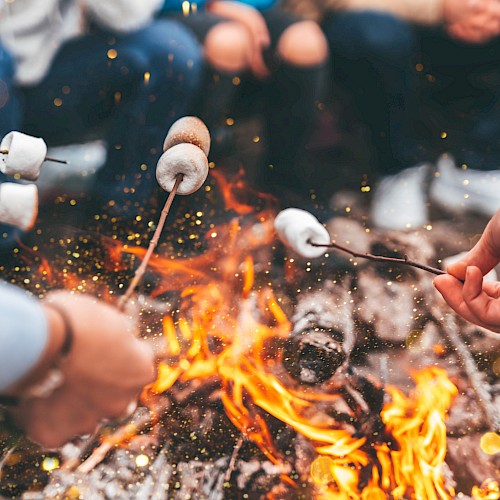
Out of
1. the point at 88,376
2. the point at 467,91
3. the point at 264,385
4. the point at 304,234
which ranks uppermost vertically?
the point at 88,376

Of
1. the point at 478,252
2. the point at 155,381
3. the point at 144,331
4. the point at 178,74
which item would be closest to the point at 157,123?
the point at 178,74

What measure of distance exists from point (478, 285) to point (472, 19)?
35.2 inches

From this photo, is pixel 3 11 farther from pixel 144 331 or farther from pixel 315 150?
pixel 315 150

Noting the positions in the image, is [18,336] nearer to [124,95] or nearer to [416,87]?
[124,95]

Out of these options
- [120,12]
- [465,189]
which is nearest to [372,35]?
[465,189]

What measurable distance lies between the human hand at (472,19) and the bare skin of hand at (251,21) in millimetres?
434

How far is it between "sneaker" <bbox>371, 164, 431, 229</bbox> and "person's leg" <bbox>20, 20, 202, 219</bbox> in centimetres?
49

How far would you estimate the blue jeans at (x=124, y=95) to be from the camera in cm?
137

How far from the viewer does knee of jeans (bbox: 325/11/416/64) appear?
4.98 feet

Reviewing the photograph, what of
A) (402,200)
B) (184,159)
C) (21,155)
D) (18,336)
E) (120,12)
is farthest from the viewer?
(402,200)

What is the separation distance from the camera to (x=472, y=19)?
152cm

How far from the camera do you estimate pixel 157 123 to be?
4.74 feet

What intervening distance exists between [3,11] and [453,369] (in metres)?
1.05

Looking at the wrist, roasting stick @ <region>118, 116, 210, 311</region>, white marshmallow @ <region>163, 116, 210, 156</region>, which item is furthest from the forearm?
white marshmallow @ <region>163, 116, 210, 156</region>
